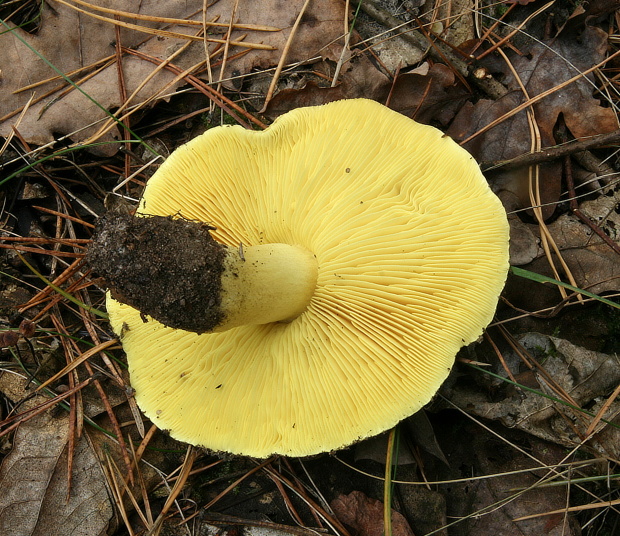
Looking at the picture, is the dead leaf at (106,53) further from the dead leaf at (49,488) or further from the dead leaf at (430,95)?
the dead leaf at (49,488)

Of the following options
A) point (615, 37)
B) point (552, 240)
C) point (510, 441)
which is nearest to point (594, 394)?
point (510, 441)

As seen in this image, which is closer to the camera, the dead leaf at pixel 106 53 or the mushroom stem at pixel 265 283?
the mushroom stem at pixel 265 283

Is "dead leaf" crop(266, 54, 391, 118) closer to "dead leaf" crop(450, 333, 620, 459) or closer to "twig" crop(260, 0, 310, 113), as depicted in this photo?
"twig" crop(260, 0, 310, 113)

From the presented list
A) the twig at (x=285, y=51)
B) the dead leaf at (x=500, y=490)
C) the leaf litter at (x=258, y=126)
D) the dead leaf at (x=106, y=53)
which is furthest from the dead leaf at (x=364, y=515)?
the dead leaf at (x=106, y=53)

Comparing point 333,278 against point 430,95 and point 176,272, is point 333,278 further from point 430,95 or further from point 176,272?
point 430,95

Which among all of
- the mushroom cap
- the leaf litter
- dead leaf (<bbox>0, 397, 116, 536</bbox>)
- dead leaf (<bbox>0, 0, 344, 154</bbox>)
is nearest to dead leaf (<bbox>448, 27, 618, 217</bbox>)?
the leaf litter

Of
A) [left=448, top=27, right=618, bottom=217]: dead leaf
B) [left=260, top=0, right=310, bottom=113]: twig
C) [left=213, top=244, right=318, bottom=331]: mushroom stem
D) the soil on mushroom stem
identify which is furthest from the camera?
[left=260, top=0, right=310, bottom=113]: twig
